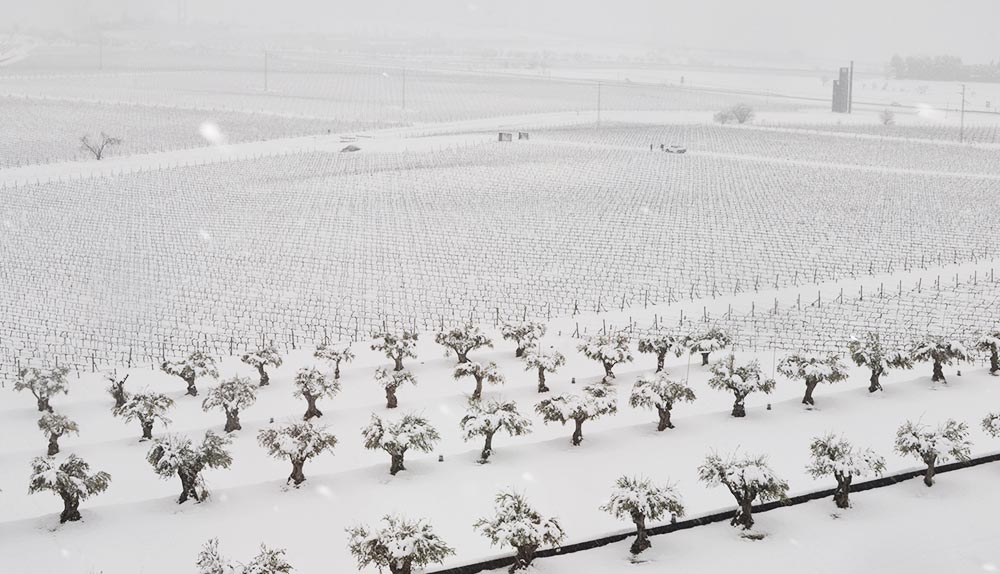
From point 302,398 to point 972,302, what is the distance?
105ft

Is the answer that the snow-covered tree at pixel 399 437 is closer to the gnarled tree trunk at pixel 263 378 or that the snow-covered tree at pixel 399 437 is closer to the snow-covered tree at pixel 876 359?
the gnarled tree trunk at pixel 263 378

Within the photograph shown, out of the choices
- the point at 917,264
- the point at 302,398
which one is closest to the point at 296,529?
the point at 302,398

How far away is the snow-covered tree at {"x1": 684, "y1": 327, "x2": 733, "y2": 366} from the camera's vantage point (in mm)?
36594

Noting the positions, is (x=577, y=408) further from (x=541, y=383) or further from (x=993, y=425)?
(x=993, y=425)

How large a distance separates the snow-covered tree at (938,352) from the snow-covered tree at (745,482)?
1287cm

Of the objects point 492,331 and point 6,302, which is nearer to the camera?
point 492,331

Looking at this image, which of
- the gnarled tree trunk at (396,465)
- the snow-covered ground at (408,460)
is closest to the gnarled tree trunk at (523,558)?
the snow-covered ground at (408,460)

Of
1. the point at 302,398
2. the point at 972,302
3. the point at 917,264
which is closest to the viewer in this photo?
the point at 302,398

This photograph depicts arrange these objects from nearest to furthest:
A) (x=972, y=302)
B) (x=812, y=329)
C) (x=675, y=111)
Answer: (x=812, y=329), (x=972, y=302), (x=675, y=111)

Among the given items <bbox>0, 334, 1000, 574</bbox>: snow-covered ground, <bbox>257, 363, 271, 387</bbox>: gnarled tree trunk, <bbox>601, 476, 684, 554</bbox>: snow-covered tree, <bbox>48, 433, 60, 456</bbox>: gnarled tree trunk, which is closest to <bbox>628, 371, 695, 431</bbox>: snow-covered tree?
<bbox>0, 334, 1000, 574</bbox>: snow-covered ground

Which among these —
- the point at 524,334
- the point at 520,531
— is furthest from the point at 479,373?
the point at 520,531

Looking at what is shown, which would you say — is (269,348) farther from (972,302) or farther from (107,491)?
(972,302)

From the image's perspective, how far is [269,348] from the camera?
35.7 m

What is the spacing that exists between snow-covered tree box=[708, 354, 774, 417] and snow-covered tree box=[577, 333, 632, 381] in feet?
13.0
